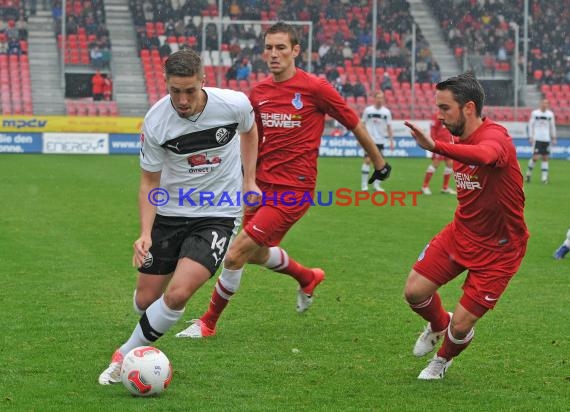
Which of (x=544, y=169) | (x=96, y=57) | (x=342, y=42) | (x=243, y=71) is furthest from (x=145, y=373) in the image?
(x=342, y=42)

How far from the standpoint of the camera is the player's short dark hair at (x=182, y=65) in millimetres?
6160

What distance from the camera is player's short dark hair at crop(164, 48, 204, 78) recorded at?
20.2 ft

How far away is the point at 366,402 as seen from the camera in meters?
6.17

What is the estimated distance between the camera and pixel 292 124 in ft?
28.1

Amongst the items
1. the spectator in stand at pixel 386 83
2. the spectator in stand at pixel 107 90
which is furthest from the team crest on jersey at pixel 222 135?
the spectator in stand at pixel 386 83

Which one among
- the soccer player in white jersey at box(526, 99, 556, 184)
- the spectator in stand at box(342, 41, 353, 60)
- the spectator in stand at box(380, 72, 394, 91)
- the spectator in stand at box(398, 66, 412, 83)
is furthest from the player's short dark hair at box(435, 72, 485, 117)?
the spectator in stand at box(342, 41, 353, 60)

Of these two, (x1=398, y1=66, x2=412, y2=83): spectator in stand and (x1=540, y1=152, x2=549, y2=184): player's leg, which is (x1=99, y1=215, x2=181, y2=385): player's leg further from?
(x1=398, y1=66, x2=412, y2=83): spectator in stand

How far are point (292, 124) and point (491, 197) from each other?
8.28 ft

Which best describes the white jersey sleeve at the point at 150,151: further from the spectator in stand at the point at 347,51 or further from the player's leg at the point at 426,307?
the spectator in stand at the point at 347,51

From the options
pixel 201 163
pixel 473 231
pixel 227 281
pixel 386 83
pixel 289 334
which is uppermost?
pixel 201 163

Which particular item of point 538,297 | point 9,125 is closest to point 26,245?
point 538,297

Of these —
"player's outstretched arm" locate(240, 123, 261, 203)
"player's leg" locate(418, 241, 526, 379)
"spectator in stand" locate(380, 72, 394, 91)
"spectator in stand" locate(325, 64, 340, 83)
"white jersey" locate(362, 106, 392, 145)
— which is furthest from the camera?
"spectator in stand" locate(380, 72, 394, 91)

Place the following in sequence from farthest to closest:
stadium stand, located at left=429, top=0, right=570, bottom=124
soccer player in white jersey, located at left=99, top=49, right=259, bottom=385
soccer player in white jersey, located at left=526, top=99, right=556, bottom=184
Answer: stadium stand, located at left=429, top=0, right=570, bottom=124 < soccer player in white jersey, located at left=526, top=99, right=556, bottom=184 < soccer player in white jersey, located at left=99, top=49, right=259, bottom=385

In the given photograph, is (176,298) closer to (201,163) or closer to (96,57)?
(201,163)
